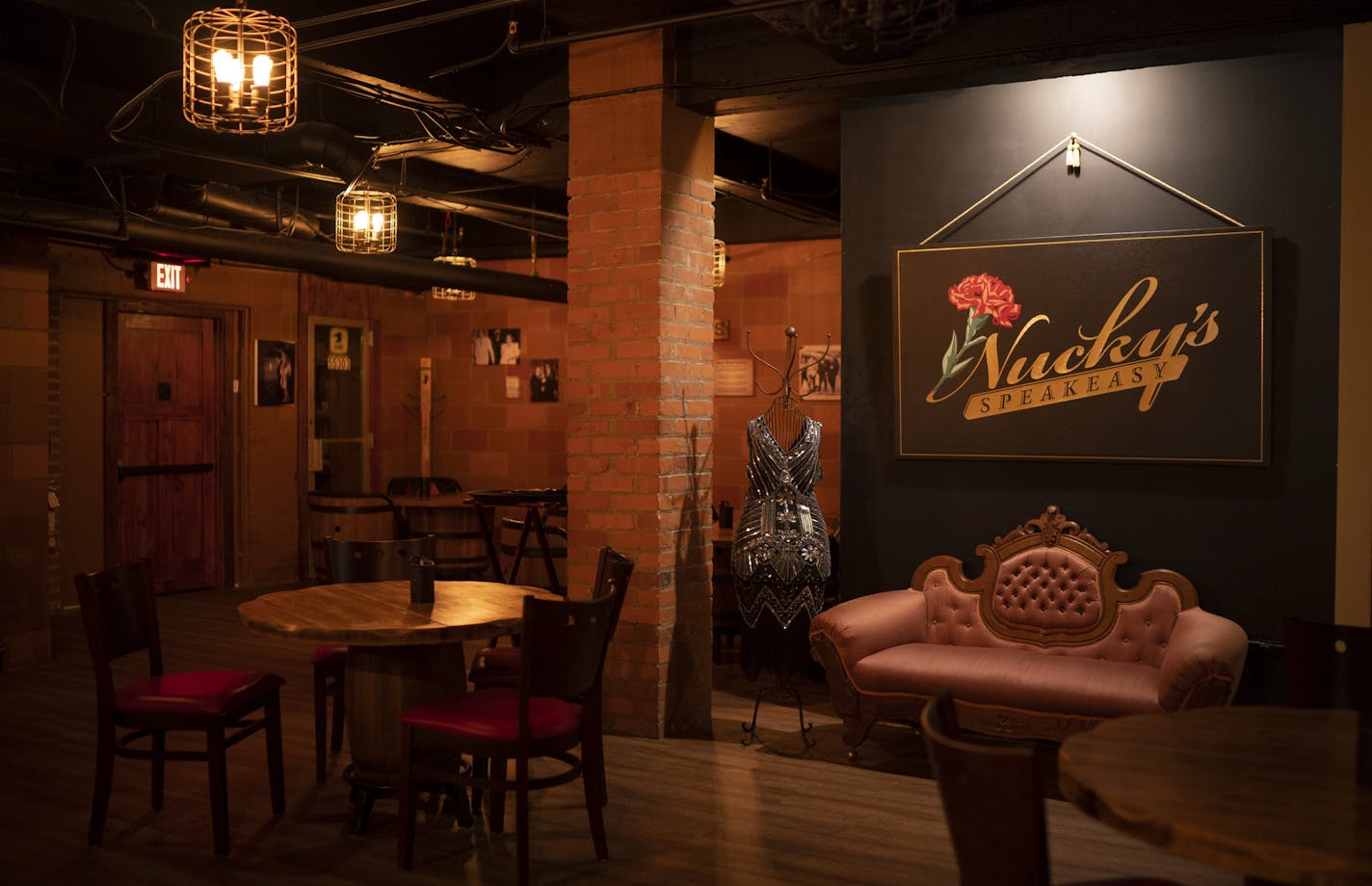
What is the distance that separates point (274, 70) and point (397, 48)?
809mm

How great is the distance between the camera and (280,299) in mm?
10445

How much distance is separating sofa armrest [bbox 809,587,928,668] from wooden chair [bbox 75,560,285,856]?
2178mm

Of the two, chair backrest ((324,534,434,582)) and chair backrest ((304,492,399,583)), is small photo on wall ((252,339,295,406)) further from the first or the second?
chair backrest ((324,534,434,582))

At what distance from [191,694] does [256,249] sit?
156 inches

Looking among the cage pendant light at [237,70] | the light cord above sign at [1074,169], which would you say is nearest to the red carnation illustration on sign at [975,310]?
the light cord above sign at [1074,169]

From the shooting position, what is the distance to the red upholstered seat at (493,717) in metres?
3.64

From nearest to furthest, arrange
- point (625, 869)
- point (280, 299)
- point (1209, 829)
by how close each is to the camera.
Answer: point (1209, 829) < point (625, 869) < point (280, 299)

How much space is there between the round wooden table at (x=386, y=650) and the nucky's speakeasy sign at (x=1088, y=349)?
7.40 feet

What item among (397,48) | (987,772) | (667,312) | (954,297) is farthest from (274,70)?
(987,772)

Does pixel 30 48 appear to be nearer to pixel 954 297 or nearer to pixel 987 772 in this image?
pixel 954 297

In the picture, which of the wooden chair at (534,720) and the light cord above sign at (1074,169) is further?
the light cord above sign at (1074,169)

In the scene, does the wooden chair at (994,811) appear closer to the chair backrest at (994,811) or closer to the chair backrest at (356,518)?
the chair backrest at (994,811)

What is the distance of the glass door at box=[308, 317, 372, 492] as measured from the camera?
10.9m

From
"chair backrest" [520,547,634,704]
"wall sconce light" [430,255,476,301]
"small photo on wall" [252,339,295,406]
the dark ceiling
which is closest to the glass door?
"small photo on wall" [252,339,295,406]
